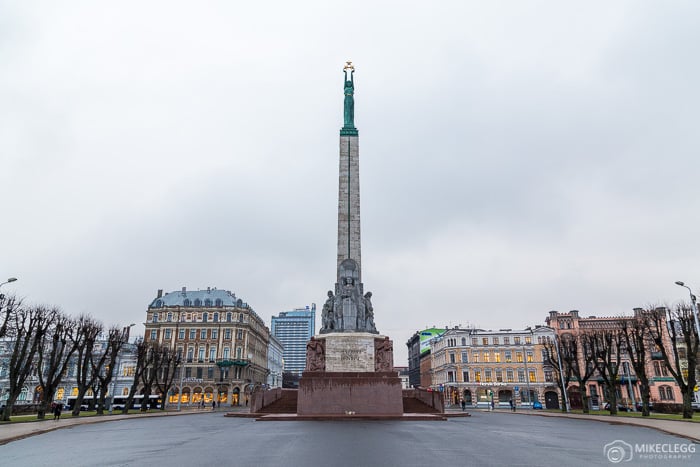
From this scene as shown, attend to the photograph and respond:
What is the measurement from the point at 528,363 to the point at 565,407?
25.7 m

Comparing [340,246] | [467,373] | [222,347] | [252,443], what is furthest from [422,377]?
[252,443]

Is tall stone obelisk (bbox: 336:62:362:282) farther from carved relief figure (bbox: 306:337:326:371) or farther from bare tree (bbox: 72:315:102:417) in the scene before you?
bare tree (bbox: 72:315:102:417)

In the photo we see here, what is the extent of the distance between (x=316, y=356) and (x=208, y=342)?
53631 millimetres

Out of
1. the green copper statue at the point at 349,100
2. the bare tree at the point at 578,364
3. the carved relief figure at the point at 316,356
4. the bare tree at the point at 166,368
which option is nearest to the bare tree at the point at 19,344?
the bare tree at the point at 166,368

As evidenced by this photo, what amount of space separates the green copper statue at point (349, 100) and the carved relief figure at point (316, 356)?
56.4 ft

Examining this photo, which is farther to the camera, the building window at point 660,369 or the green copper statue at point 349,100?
the building window at point 660,369

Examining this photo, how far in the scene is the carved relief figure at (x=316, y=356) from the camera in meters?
27.1

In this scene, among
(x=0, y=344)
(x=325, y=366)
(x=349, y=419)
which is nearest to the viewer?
(x=349, y=419)

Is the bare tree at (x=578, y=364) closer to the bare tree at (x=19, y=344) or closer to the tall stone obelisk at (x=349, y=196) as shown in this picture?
the tall stone obelisk at (x=349, y=196)

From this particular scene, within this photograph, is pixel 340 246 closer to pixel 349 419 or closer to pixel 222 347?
pixel 349 419

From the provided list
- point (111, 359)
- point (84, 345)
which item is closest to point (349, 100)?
point (84, 345)

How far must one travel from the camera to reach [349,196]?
111 feet

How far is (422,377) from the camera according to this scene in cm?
9850

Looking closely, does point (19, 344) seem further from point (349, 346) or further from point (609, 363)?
point (609, 363)
